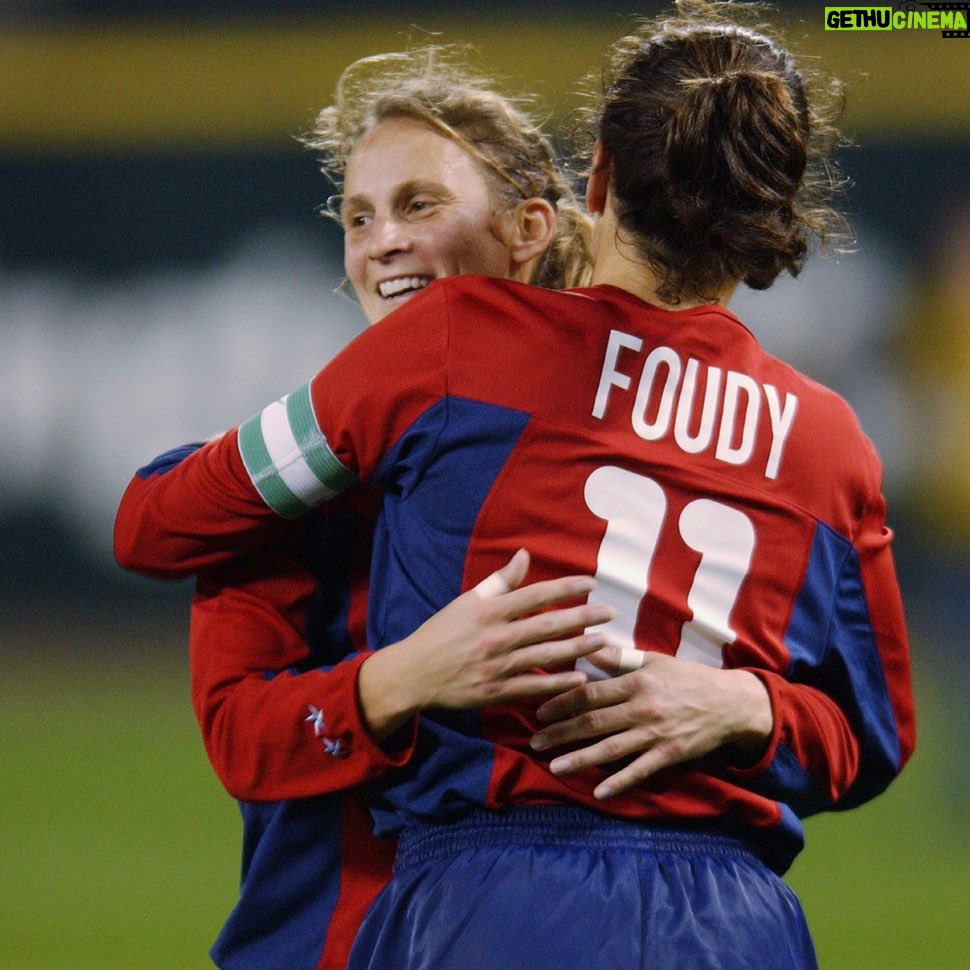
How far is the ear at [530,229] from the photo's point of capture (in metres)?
2.01

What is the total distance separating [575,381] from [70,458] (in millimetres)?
5627

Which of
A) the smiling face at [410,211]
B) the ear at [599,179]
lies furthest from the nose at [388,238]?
the ear at [599,179]

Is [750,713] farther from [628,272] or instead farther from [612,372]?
[628,272]

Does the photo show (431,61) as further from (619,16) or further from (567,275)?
(619,16)

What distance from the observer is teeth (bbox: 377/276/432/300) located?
1.93 m

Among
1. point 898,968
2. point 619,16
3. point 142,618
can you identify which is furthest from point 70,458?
point 898,968

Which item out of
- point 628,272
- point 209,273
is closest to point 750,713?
point 628,272

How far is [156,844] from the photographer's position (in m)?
4.66

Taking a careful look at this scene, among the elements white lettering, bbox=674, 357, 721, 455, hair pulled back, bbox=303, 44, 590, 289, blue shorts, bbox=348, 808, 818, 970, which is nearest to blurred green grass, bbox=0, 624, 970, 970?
hair pulled back, bbox=303, 44, 590, 289

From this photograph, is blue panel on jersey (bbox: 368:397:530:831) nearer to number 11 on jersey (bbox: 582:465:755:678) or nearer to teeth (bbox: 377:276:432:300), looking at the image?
number 11 on jersey (bbox: 582:465:755:678)

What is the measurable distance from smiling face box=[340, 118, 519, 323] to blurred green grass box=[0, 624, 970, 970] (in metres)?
2.33

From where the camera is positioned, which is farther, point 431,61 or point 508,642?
point 431,61

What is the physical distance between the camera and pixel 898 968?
370cm

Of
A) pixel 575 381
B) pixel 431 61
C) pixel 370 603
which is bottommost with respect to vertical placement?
pixel 370 603
